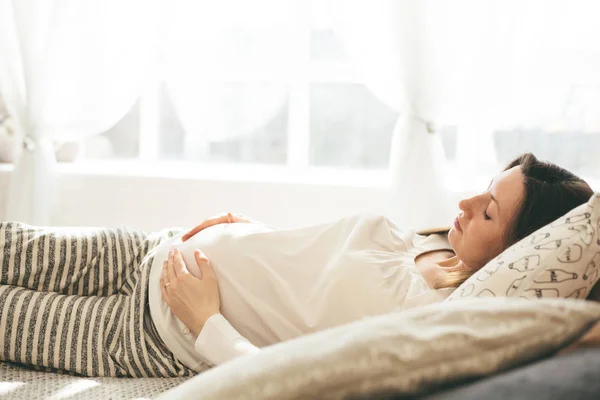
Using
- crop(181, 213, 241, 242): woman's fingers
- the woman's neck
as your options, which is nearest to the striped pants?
crop(181, 213, 241, 242): woman's fingers

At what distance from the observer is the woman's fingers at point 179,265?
1599mm

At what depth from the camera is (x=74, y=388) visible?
143cm

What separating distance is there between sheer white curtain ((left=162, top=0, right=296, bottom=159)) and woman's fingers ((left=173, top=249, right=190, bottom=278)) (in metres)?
1.55

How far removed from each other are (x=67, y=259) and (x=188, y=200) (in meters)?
1.28

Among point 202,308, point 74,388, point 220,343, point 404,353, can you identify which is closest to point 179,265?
point 202,308

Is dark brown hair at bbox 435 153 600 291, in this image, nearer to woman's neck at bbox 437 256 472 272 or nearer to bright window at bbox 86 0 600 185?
woman's neck at bbox 437 256 472 272

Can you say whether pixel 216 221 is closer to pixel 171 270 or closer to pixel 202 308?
pixel 171 270

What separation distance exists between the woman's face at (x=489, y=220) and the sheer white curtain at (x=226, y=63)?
1.68m

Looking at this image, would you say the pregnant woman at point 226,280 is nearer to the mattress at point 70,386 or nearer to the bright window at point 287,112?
the mattress at point 70,386

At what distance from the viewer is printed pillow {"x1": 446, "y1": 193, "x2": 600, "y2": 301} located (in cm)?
114

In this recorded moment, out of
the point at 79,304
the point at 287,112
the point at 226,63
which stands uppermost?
the point at 226,63

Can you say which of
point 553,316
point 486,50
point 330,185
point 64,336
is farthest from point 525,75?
point 553,316

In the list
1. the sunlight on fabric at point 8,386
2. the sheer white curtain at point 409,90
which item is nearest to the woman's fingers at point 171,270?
the sunlight on fabric at point 8,386

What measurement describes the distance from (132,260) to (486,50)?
1527 millimetres
